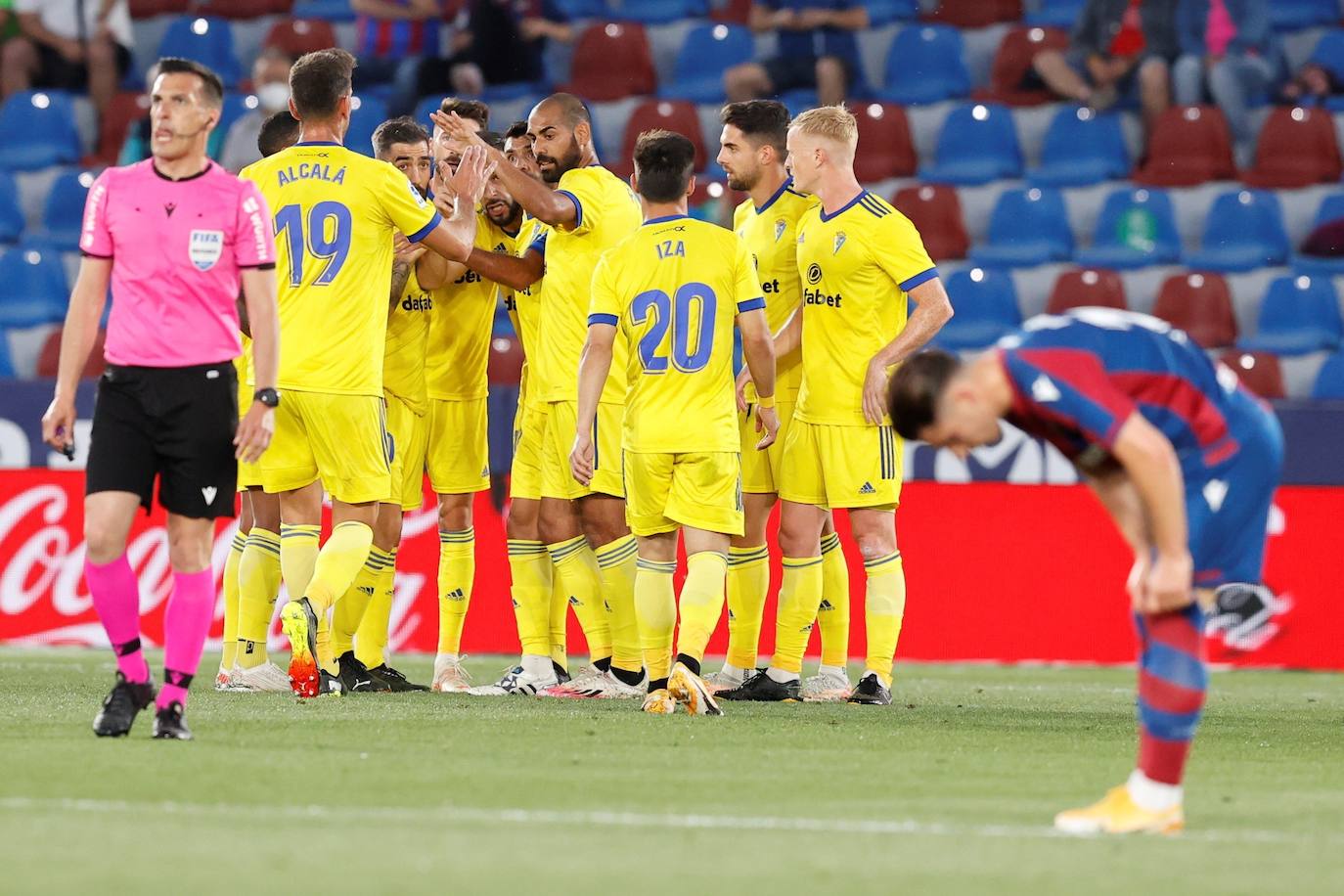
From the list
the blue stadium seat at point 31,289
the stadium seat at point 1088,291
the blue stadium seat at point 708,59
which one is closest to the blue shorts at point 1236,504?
the stadium seat at point 1088,291

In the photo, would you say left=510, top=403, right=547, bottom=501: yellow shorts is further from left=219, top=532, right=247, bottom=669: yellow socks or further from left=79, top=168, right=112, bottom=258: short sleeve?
left=79, top=168, right=112, bottom=258: short sleeve

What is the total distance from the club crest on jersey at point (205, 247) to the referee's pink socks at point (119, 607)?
3.23 feet

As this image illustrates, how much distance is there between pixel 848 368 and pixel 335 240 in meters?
2.24

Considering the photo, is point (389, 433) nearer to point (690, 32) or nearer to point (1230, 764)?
point (1230, 764)

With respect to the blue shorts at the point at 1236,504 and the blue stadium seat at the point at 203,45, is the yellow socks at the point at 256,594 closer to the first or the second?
the blue shorts at the point at 1236,504

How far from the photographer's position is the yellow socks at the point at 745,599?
9359 millimetres

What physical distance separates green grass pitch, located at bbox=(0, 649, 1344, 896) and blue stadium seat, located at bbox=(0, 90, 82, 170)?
859 cm

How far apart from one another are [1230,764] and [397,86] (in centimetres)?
1058

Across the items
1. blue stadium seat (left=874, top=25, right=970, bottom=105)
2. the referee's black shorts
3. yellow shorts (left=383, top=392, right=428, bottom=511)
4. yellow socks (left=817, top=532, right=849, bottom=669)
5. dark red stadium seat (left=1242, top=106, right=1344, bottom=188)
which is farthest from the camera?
blue stadium seat (left=874, top=25, right=970, bottom=105)

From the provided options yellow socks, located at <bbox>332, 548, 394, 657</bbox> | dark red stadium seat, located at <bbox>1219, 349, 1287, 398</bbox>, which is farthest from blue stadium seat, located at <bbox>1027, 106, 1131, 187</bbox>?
yellow socks, located at <bbox>332, 548, 394, 657</bbox>

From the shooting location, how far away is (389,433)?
9.21 meters

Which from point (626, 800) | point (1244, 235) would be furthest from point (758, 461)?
point (1244, 235)

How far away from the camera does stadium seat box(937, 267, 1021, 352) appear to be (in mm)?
13922

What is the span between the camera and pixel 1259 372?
43.1 feet
